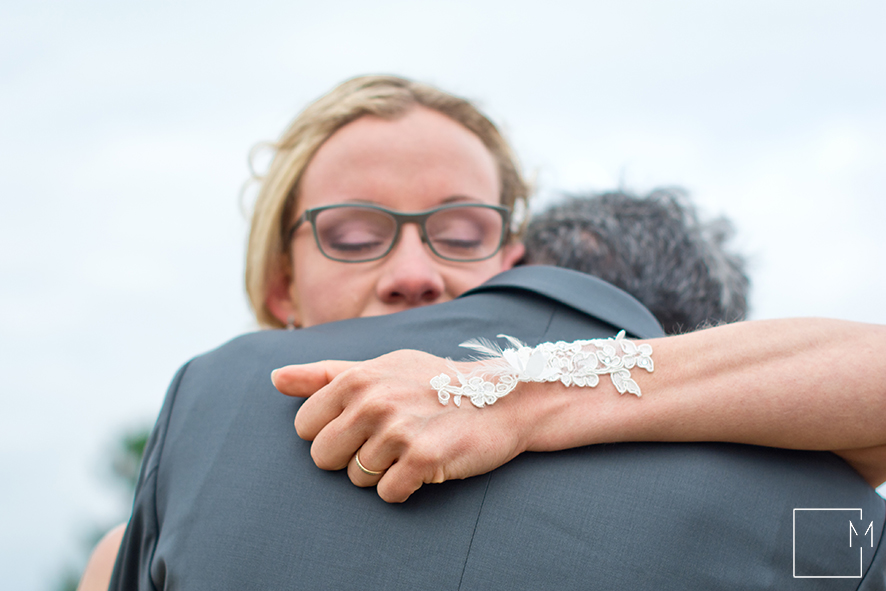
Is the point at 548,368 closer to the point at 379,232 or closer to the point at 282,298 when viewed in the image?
the point at 379,232

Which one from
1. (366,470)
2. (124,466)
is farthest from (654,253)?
(124,466)

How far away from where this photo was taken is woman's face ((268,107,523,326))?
2.19 meters

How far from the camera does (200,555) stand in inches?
52.5

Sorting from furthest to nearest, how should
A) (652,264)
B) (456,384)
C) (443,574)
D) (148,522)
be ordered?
1. (652,264)
2. (148,522)
3. (456,384)
4. (443,574)

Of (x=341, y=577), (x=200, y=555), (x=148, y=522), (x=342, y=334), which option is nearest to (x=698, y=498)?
(x=341, y=577)

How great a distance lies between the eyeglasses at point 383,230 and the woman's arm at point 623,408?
0.90 m

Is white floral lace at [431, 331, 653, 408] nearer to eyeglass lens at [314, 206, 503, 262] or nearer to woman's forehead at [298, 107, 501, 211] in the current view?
eyeglass lens at [314, 206, 503, 262]

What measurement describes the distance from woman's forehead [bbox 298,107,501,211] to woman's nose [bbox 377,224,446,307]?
15 cm

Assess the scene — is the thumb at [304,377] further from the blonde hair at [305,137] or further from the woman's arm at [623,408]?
the blonde hair at [305,137]

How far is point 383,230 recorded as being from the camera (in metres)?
2.22

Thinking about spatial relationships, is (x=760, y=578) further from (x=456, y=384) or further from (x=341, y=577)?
(x=341, y=577)

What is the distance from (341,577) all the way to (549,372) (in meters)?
0.63

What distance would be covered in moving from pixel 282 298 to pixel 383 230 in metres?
0.87

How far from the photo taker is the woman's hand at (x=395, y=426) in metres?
1.22
